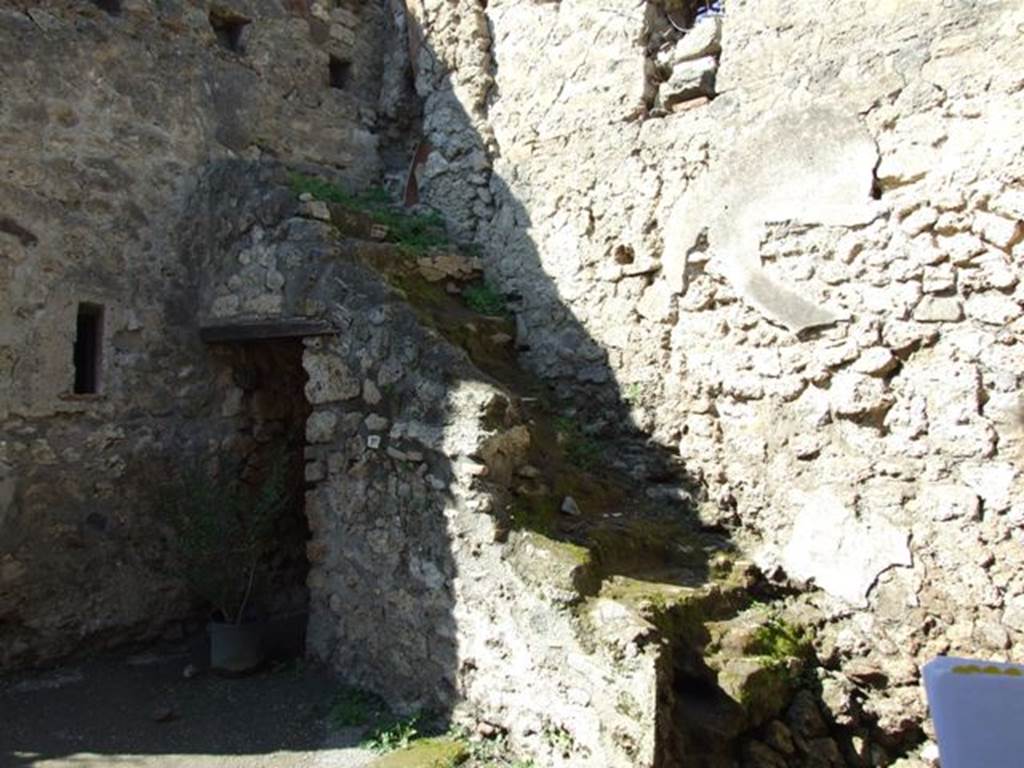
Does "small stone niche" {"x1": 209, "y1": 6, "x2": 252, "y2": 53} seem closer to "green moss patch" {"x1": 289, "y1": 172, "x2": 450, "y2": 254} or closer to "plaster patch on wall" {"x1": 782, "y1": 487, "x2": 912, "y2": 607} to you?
"green moss patch" {"x1": 289, "y1": 172, "x2": 450, "y2": 254}

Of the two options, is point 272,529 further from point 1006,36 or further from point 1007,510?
point 1006,36

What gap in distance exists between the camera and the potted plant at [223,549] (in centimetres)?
462

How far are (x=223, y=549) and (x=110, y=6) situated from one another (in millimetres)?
3147

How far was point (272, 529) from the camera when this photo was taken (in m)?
5.31

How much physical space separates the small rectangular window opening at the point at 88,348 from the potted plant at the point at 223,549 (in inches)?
27.0

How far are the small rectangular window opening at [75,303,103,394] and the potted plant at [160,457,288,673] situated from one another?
69 centimetres

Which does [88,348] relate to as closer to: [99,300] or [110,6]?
[99,300]

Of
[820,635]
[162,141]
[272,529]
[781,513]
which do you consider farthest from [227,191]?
[820,635]

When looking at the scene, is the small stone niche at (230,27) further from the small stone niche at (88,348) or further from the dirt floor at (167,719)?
the dirt floor at (167,719)

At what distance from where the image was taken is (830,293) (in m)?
4.11

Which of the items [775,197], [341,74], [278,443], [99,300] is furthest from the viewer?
[341,74]

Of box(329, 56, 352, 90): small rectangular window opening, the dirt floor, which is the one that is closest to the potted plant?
the dirt floor

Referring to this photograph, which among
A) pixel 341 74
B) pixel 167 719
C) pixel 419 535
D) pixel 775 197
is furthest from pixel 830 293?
pixel 341 74

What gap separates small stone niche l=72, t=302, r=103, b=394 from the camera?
→ 15.9ft
